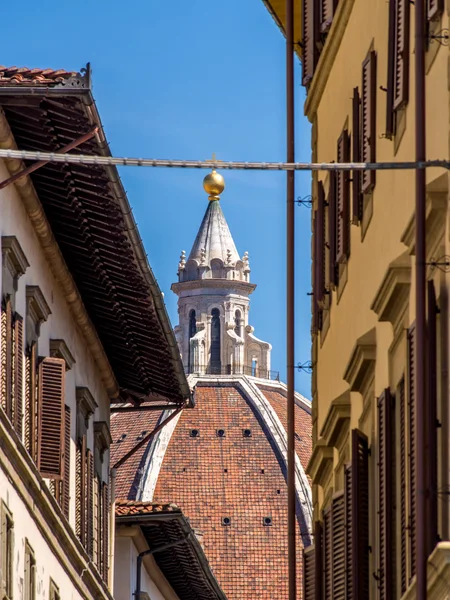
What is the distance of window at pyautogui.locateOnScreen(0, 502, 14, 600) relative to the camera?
57.4ft

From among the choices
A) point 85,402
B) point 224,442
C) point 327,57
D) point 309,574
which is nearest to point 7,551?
point 309,574

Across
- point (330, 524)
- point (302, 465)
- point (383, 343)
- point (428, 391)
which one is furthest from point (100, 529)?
point (302, 465)

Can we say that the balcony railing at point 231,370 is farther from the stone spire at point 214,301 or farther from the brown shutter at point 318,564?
the brown shutter at point 318,564

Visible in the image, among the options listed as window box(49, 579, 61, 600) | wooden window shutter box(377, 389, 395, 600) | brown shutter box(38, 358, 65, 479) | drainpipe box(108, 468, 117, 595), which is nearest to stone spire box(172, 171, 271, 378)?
drainpipe box(108, 468, 117, 595)

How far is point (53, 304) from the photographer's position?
21250mm

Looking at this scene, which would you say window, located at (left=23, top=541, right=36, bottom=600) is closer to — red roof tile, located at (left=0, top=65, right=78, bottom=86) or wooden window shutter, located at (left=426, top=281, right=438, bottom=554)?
red roof tile, located at (left=0, top=65, right=78, bottom=86)

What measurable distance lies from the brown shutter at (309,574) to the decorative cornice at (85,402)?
5887 millimetres

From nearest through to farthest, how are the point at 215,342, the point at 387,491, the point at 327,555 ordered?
the point at 387,491
the point at 327,555
the point at 215,342

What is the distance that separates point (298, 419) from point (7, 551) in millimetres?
127371

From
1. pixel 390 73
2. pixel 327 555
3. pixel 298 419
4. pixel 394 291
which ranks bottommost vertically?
pixel 327 555

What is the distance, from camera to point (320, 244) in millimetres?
17234

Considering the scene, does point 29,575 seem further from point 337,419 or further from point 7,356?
point 337,419

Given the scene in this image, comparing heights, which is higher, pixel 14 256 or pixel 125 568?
pixel 14 256

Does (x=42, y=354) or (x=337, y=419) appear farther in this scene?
(x=42, y=354)
